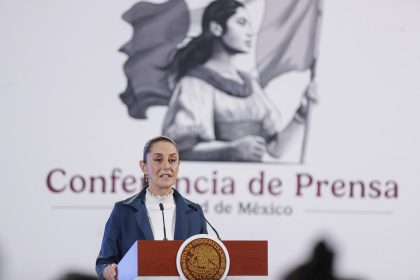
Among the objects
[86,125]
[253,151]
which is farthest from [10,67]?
[253,151]

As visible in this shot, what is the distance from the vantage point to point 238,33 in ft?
17.6

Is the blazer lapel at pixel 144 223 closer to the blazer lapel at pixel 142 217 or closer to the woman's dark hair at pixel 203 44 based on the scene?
the blazer lapel at pixel 142 217

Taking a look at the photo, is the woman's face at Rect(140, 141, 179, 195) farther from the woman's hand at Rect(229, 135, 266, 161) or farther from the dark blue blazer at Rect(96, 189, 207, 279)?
the woman's hand at Rect(229, 135, 266, 161)

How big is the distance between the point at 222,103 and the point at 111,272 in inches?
82.8

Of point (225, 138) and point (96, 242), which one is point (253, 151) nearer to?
point (225, 138)

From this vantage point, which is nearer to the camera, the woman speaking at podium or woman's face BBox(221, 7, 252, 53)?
the woman speaking at podium

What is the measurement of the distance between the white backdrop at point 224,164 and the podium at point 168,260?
1779mm

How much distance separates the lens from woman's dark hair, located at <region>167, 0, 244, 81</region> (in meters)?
5.28

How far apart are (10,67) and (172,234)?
6.30 feet

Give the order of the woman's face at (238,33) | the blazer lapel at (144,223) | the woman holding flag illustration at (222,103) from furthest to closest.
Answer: the woman's face at (238,33) → the woman holding flag illustration at (222,103) → the blazer lapel at (144,223)

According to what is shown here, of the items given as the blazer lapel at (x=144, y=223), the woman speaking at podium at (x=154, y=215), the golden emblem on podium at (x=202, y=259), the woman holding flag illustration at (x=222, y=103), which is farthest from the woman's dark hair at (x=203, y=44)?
the golden emblem on podium at (x=202, y=259)

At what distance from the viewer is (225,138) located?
527 cm

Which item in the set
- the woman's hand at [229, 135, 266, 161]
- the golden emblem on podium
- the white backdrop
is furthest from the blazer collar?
the woman's hand at [229, 135, 266, 161]

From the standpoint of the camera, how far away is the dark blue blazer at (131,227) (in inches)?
139
